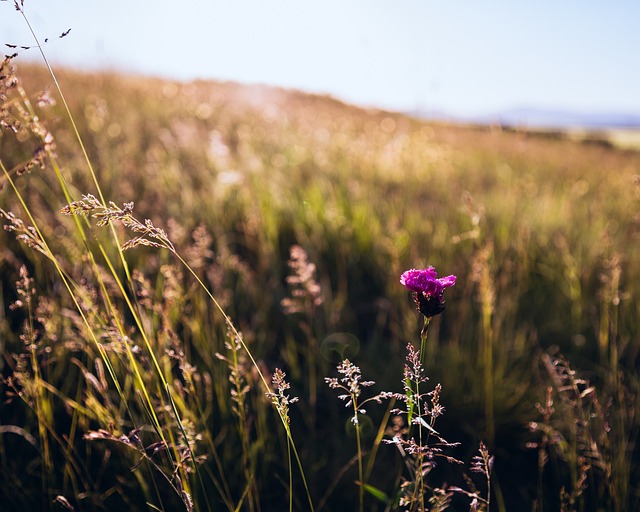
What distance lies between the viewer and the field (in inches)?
46.9

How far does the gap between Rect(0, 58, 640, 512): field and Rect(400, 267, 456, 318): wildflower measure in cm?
15

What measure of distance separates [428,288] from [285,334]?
132 cm

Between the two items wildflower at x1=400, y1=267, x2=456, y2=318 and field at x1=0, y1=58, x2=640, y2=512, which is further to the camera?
field at x1=0, y1=58, x2=640, y2=512

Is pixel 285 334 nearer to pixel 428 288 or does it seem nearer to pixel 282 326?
pixel 282 326

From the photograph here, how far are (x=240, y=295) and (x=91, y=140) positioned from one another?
2.37 meters

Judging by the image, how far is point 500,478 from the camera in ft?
5.47

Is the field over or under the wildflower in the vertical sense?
under

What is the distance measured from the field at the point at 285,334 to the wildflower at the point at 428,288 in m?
0.15

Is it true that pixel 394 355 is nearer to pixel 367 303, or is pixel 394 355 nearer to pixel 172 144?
pixel 367 303

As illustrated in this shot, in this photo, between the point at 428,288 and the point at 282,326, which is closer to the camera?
the point at 428,288

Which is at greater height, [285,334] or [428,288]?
[428,288]

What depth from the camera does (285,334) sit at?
6.88 feet

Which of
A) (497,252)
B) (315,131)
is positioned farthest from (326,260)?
(315,131)

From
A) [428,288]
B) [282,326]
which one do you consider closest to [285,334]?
[282,326]
